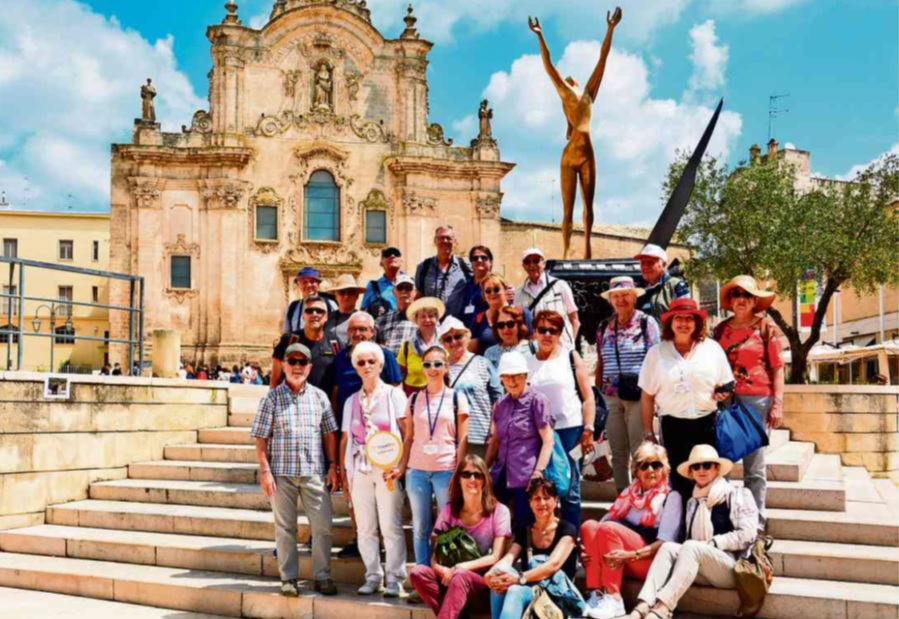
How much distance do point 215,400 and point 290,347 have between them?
4.62 m

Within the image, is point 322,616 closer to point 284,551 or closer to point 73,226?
point 284,551

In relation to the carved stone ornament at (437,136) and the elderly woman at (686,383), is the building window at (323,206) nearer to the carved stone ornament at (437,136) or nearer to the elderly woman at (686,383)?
the carved stone ornament at (437,136)

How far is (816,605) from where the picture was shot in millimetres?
5613

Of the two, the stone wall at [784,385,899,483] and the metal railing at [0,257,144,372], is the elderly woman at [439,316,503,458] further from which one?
the stone wall at [784,385,899,483]

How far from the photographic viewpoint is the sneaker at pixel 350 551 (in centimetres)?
686

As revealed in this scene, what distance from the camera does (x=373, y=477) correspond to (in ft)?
20.8

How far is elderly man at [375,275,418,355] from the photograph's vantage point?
7.34 metres

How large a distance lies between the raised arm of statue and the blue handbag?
6.18 meters

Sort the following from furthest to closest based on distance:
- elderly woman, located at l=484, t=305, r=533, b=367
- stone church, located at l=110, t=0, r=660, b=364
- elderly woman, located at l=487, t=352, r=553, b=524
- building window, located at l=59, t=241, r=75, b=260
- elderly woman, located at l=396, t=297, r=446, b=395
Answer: building window, located at l=59, t=241, r=75, b=260 → stone church, located at l=110, t=0, r=660, b=364 → elderly woman, located at l=396, t=297, r=446, b=395 → elderly woman, located at l=484, t=305, r=533, b=367 → elderly woman, located at l=487, t=352, r=553, b=524

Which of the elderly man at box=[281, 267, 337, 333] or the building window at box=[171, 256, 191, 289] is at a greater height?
the building window at box=[171, 256, 191, 289]

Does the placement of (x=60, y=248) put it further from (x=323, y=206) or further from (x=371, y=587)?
(x=371, y=587)

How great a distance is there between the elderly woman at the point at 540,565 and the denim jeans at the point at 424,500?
64 centimetres

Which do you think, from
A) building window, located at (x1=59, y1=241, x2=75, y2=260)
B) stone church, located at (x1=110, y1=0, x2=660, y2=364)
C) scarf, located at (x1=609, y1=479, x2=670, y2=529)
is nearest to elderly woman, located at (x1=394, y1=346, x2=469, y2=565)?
scarf, located at (x1=609, y1=479, x2=670, y2=529)

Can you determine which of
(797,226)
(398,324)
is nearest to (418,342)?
(398,324)
